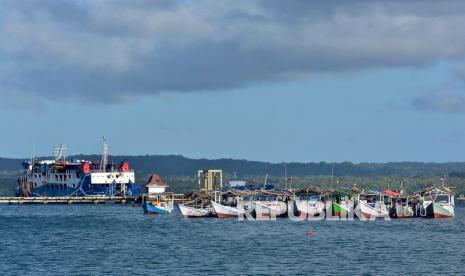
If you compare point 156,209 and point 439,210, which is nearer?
point 439,210

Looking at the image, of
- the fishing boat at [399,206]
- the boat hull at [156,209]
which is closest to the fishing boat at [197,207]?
the boat hull at [156,209]

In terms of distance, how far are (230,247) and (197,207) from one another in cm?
5733

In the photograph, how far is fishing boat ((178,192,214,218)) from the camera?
150875mm

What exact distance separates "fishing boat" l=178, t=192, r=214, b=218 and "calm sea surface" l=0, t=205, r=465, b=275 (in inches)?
243

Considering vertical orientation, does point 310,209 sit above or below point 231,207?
below

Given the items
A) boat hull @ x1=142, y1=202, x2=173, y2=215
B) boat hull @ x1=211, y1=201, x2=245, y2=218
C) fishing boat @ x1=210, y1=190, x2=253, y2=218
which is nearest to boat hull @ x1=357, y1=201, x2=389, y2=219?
fishing boat @ x1=210, y1=190, x2=253, y2=218

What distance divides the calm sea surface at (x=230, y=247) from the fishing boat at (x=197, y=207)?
243 inches

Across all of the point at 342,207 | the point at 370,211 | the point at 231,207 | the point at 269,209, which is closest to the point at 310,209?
the point at 342,207

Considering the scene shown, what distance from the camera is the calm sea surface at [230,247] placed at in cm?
8069

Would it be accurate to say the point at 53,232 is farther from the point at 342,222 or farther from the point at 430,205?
the point at 430,205

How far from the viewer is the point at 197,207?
155125 mm

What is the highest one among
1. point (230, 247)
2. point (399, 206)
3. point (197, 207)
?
point (399, 206)

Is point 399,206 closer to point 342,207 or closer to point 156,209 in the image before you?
point 342,207

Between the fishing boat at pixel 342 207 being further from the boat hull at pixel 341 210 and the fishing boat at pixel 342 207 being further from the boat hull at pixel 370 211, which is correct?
the boat hull at pixel 370 211
